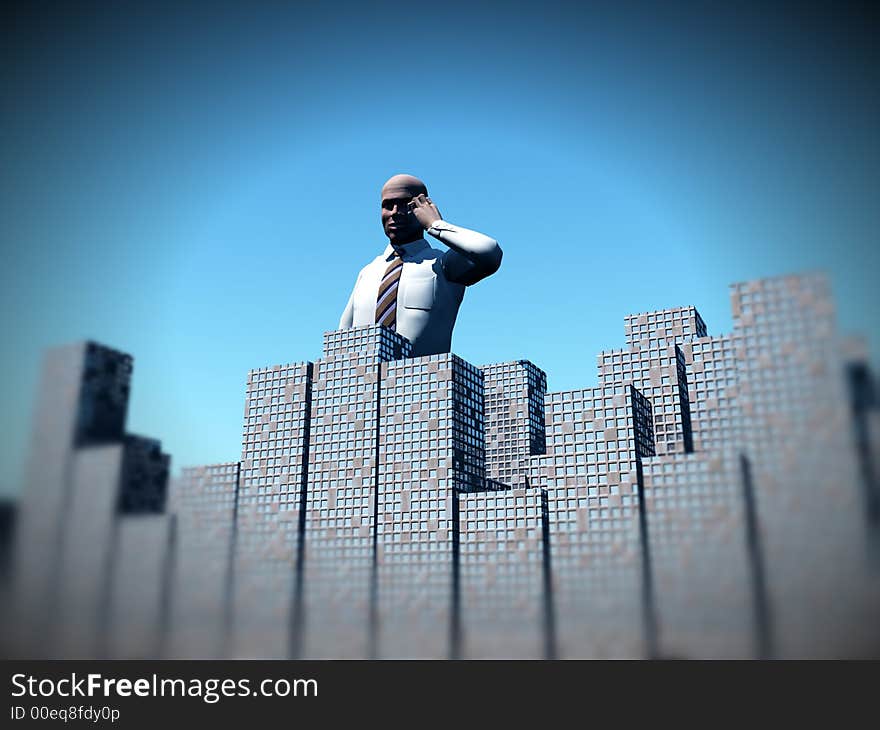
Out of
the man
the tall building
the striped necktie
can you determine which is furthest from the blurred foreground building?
the striped necktie

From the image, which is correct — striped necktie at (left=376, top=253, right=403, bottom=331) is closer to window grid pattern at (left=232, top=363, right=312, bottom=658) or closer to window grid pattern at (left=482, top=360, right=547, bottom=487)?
window grid pattern at (left=232, top=363, right=312, bottom=658)

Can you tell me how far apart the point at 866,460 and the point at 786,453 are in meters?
1.41

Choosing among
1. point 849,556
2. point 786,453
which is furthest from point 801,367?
point 849,556

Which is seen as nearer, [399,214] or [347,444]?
[399,214]

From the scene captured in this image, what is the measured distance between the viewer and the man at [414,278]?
21.0 m

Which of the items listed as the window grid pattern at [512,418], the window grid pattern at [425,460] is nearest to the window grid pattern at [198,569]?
the window grid pattern at [425,460]

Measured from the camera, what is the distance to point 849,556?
10.5 m

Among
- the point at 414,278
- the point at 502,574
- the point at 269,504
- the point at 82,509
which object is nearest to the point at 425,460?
the point at 502,574

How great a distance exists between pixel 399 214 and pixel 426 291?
2.51m

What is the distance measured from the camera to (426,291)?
21.0 m

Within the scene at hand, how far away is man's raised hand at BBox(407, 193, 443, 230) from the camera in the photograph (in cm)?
2062

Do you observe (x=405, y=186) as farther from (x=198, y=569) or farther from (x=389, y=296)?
(x=198, y=569)

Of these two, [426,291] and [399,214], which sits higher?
[399,214]
